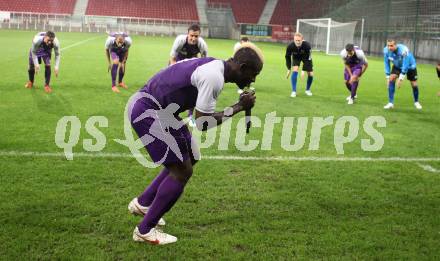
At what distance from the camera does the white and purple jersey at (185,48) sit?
34.0ft

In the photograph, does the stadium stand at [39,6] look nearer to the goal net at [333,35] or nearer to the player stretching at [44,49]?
the goal net at [333,35]

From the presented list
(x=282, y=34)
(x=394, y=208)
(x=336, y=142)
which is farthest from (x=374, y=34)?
(x=394, y=208)

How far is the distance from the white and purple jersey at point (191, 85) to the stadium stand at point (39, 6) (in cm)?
6400

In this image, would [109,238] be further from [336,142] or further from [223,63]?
[336,142]

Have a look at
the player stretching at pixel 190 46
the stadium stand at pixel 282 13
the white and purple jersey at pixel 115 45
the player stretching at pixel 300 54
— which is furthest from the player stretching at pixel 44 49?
the stadium stand at pixel 282 13

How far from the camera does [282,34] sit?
57.7 m

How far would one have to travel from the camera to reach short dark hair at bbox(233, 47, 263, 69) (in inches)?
161

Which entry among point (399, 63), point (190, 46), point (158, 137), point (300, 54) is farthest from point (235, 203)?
point (300, 54)

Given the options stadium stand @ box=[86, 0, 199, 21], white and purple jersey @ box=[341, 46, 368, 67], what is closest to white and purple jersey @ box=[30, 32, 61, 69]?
white and purple jersey @ box=[341, 46, 368, 67]

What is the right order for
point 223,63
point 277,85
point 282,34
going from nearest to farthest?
point 223,63, point 277,85, point 282,34

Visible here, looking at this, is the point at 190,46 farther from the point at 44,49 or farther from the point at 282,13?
the point at 282,13

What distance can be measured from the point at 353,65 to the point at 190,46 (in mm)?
5983

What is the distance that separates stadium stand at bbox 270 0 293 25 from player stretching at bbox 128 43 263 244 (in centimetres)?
6055

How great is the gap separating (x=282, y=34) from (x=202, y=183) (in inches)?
2104
